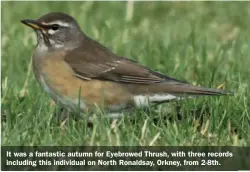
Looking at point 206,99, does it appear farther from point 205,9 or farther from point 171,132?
point 205,9

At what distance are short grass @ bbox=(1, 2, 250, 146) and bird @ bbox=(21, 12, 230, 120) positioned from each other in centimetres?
20

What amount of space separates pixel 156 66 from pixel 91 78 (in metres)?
2.13

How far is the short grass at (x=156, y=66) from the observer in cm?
700

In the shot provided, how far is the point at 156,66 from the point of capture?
9844 mm

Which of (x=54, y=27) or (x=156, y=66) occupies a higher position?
(x=54, y=27)

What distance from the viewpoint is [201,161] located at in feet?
22.1

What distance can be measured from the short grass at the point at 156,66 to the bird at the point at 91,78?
197mm

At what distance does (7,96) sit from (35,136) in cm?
142
